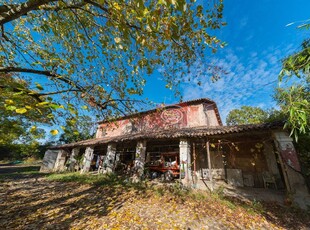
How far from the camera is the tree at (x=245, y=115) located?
24.0m

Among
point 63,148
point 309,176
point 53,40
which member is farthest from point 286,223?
point 63,148

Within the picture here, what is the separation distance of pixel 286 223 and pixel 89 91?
801 cm

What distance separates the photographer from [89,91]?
447 cm

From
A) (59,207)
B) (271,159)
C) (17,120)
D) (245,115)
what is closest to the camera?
(59,207)

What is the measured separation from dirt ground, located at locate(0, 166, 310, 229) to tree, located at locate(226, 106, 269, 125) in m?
21.9

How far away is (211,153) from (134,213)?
27.6ft

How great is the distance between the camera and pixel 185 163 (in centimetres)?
912

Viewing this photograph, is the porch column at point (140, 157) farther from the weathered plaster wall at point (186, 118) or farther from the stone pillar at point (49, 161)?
A: the stone pillar at point (49, 161)

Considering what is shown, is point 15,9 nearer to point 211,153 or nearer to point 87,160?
point 211,153

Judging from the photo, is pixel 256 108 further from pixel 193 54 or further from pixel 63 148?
pixel 63 148

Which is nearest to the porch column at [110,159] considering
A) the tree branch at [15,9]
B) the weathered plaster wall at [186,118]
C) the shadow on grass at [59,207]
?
the weathered plaster wall at [186,118]

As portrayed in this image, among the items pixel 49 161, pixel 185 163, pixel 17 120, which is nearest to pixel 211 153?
pixel 185 163

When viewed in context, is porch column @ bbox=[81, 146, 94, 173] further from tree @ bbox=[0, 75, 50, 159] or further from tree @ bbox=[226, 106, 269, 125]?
tree @ bbox=[226, 106, 269, 125]

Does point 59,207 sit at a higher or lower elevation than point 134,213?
lower
